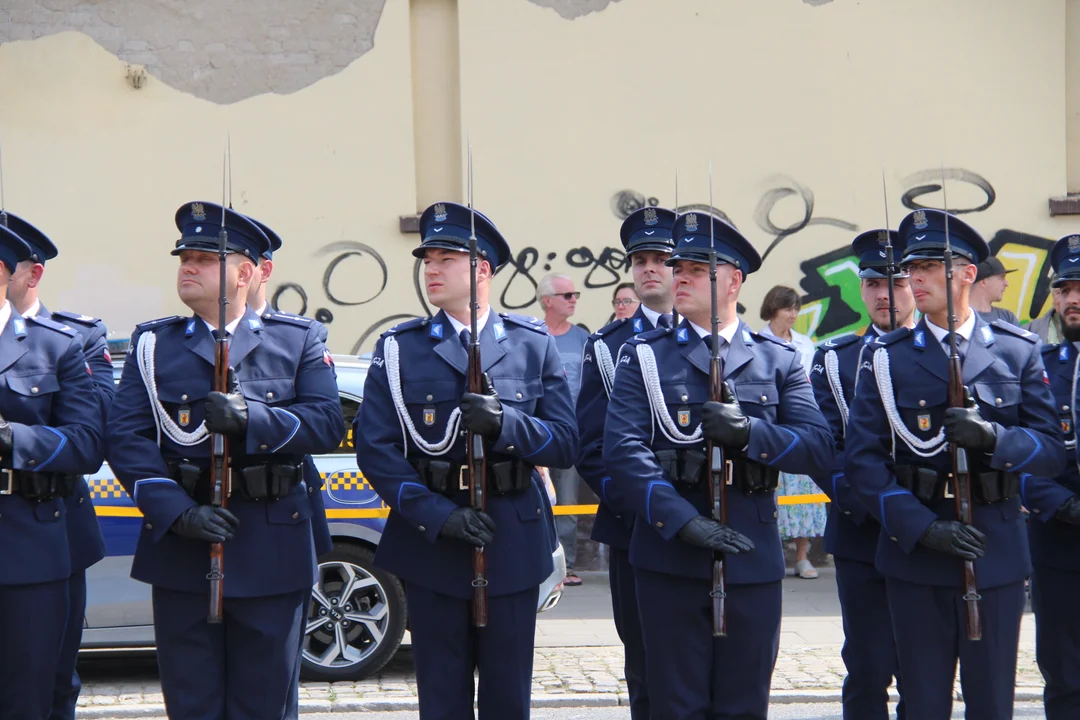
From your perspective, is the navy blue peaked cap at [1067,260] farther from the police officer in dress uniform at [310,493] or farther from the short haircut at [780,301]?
the short haircut at [780,301]

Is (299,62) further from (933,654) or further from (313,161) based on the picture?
(933,654)

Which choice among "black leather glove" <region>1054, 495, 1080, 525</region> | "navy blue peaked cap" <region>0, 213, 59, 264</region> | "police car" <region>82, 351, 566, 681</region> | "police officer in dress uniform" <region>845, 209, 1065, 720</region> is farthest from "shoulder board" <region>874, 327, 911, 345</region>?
"navy blue peaked cap" <region>0, 213, 59, 264</region>

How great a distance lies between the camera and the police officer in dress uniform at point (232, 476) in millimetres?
4988

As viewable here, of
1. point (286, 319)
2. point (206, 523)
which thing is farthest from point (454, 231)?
point (206, 523)

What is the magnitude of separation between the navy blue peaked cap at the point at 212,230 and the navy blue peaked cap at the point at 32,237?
109 centimetres

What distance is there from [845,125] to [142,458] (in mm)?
8061

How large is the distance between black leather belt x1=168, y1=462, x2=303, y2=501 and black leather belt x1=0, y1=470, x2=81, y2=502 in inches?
20.4

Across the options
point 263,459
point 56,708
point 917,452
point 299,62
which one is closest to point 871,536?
point 917,452

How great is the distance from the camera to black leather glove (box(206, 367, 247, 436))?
4891mm

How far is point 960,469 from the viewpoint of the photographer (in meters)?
5.02

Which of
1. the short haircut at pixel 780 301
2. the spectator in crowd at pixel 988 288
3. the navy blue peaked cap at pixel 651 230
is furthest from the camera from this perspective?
the spectator in crowd at pixel 988 288

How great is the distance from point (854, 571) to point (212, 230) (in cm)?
303

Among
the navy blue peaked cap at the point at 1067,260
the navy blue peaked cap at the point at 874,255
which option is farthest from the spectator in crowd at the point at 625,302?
the navy blue peaked cap at the point at 1067,260

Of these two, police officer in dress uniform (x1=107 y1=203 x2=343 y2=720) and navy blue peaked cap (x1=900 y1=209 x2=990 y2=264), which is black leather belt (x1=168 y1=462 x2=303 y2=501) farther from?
navy blue peaked cap (x1=900 y1=209 x2=990 y2=264)
